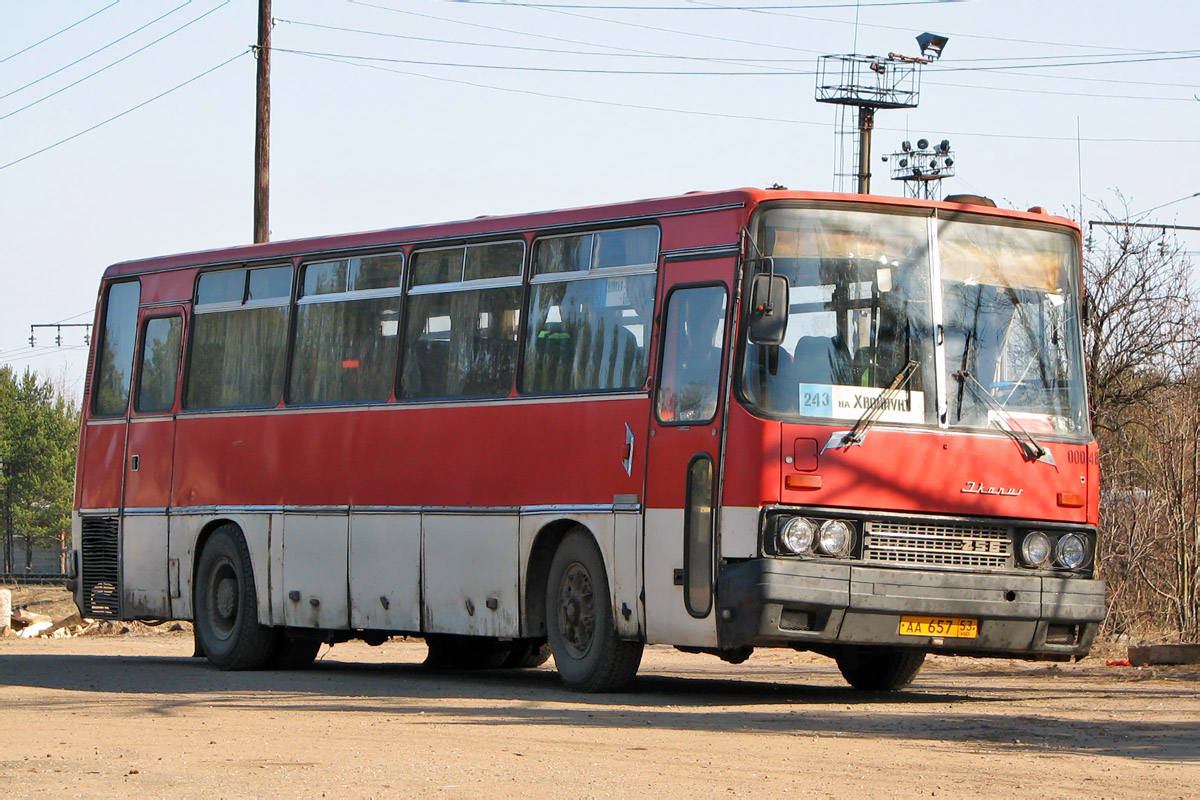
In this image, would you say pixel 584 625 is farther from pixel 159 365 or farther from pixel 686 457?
pixel 159 365

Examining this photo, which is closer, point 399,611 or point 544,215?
point 544,215

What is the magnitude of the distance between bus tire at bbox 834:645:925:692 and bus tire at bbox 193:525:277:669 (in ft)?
18.7

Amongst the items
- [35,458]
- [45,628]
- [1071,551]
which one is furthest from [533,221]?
[35,458]

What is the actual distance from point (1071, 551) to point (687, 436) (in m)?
2.86

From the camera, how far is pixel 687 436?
13.7m

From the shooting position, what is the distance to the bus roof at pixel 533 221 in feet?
44.8

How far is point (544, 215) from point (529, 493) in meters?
2.20

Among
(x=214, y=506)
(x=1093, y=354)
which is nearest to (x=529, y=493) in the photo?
(x=214, y=506)

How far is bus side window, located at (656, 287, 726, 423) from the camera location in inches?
534

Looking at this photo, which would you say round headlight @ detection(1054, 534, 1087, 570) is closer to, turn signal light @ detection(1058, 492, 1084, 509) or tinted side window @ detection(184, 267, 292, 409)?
turn signal light @ detection(1058, 492, 1084, 509)

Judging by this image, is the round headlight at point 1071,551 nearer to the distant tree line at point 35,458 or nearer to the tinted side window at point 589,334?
the tinted side window at point 589,334

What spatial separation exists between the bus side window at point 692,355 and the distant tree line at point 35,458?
281 ft

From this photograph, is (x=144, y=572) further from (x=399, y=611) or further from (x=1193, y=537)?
(x=1193, y=537)

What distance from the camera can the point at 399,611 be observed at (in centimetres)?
1655
